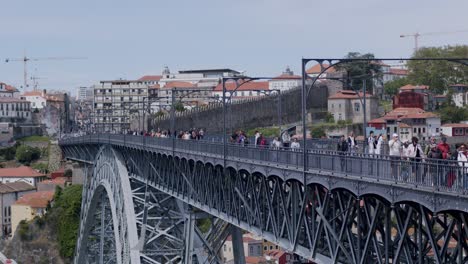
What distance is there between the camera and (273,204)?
26312mm

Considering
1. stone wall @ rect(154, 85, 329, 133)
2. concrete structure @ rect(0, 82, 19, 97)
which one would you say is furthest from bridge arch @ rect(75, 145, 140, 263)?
concrete structure @ rect(0, 82, 19, 97)

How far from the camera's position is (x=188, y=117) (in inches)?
3691

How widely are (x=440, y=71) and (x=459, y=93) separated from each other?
362cm

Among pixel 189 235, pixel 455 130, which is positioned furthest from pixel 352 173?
pixel 455 130

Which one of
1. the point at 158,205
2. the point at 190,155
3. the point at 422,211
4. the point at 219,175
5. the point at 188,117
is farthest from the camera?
the point at 188,117

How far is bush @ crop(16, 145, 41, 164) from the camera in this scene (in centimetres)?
13162

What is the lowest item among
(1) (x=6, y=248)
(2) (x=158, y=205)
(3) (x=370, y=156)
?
(1) (x=6, y=248)

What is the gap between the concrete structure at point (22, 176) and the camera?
119 meters

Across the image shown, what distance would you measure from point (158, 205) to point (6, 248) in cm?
5970

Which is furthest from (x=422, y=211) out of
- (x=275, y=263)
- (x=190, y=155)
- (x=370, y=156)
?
(x=275, y=263)

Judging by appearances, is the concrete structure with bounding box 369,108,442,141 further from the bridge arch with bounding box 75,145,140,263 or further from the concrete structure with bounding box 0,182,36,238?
the concrete structure with bounding box 0,182,36,238

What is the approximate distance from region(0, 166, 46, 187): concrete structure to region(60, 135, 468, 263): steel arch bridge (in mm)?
64958

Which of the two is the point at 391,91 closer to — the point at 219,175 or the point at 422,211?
the point at 219,175

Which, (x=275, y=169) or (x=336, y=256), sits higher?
(x=275, y=169)
